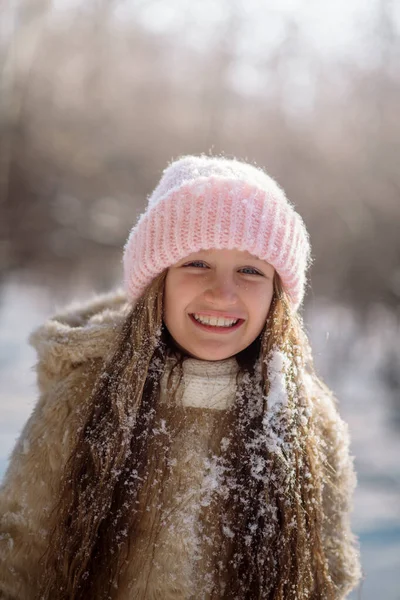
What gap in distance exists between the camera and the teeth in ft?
4.35

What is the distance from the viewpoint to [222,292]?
128cm

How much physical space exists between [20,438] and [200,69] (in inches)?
206

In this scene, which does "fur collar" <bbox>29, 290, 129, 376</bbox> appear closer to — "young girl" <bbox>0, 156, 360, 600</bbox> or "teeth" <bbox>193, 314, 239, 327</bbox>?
"young girl" <bbox>0, 156, 360, 600</bbox>

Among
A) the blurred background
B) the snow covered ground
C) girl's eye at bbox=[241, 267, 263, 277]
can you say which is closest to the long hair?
girl's eye at bbox=[241, 267, 263, 277]

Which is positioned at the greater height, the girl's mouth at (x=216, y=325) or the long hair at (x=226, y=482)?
the girl's mouth at (x=216, y=325)

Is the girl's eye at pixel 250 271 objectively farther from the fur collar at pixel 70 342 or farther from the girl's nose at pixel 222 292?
the fur collar at pixel 70 342

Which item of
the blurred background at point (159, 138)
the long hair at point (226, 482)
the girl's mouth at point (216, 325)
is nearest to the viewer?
the long hair at point (226, 482)

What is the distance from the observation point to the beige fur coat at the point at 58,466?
1.26 m

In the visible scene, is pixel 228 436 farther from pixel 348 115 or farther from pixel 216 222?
pixel 348 115

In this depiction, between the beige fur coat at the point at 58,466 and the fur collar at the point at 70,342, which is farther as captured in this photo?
the fur collar at the point at 70,342

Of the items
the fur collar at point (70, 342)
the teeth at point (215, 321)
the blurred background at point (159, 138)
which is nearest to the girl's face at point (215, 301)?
the teeth at point (215, 321)

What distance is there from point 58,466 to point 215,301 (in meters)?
0.49

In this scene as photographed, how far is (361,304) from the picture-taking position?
455 centimetres

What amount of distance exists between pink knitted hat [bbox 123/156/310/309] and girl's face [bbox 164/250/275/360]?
0.03 m
